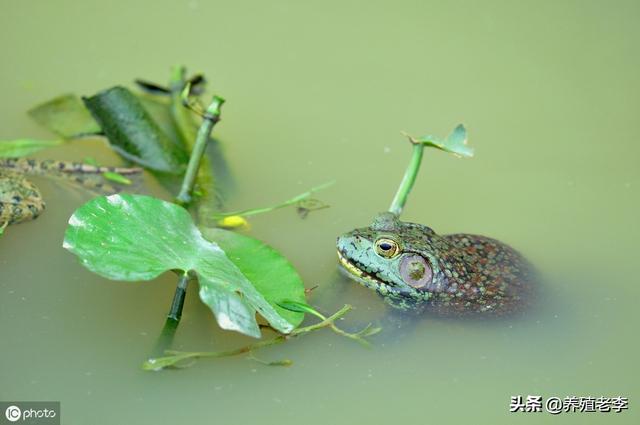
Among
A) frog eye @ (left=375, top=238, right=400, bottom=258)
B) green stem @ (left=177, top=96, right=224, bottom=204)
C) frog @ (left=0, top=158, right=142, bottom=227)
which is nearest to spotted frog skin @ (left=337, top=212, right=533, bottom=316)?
frog eye @ (left=375, top=238, right=400, bottom=258)

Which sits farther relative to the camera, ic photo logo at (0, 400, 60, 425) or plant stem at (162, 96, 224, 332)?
plant stem at (162, 96, 224, 332)

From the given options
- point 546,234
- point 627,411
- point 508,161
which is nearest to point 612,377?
point 627,411

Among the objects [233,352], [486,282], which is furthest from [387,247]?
[233,352]

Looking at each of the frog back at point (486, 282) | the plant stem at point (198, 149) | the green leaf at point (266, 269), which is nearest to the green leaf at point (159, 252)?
the green leaf at point (266, 269)

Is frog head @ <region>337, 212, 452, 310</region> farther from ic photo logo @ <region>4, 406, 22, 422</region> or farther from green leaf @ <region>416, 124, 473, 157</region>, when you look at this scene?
ic photo logo @ <region>4, 406, 22, 422</region>

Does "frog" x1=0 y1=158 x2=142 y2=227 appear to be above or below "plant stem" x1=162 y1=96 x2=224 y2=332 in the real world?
below

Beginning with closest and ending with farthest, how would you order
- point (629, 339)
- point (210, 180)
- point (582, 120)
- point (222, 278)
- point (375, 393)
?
1. point (222, 278)
2. point (375, 393)
3. point (629, 339)
4. point (210, 180)
5. point (582, 120)

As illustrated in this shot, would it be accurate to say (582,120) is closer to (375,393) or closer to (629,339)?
(629,339)
